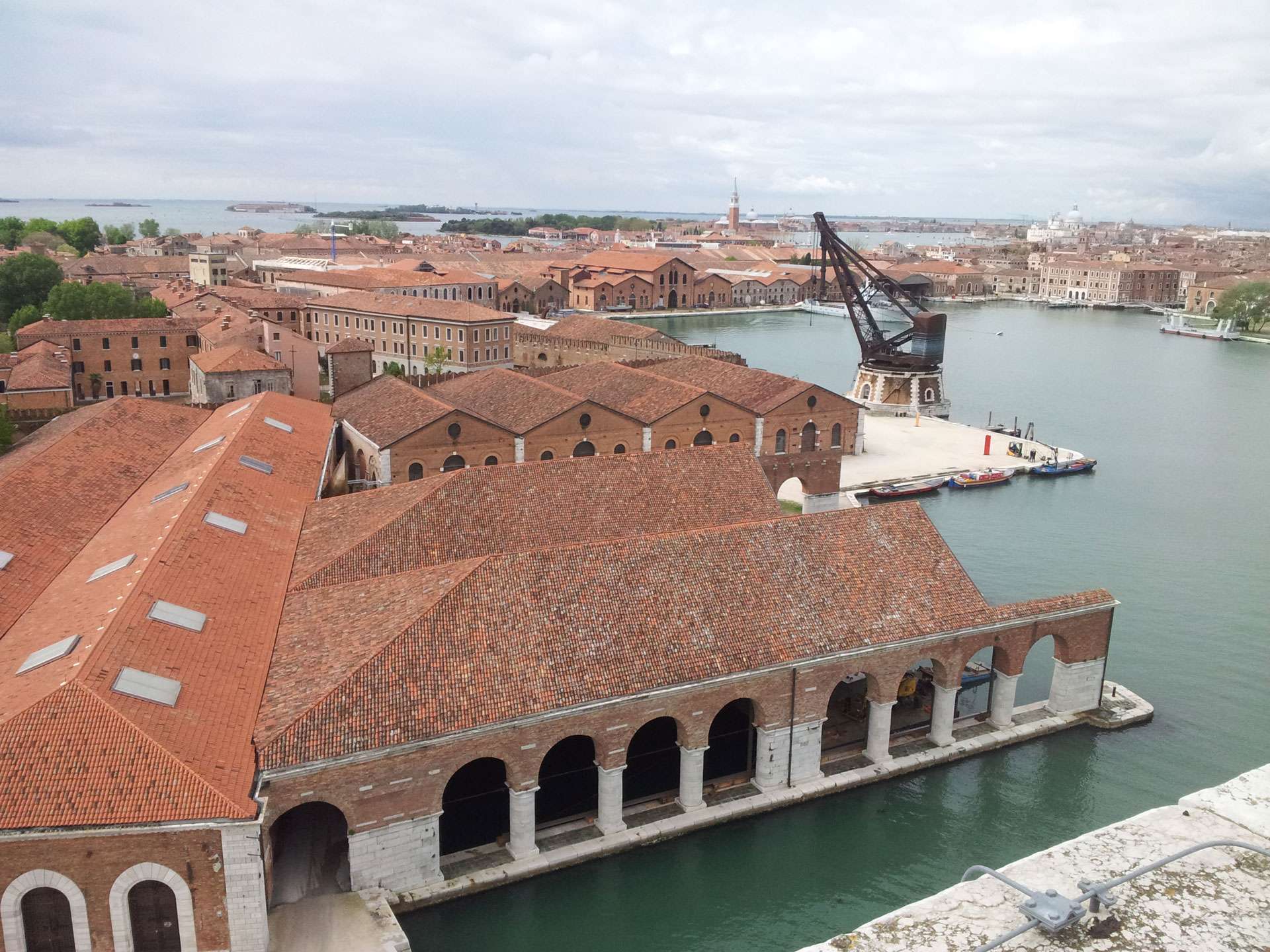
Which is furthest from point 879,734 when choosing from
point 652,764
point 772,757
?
point 652,764

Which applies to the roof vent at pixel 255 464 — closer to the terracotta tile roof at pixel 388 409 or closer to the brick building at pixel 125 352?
the terracotta tile roof at pixel 388 409

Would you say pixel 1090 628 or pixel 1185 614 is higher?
pixel 1090 628

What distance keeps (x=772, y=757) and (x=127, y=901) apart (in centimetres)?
1123

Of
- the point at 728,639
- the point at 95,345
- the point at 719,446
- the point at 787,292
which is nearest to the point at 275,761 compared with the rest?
the point at 728,639

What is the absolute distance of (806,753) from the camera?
2042 cm

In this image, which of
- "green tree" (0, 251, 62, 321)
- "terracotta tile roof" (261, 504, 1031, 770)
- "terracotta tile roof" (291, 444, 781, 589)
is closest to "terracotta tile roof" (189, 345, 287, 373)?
"terracotta tile roof" (291, 444, 781, 589)

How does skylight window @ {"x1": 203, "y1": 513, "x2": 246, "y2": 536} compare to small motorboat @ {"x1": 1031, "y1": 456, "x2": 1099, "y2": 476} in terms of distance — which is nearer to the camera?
skylight window @ {"x1": 203, "y1": 513, "x2": 246, "y2": 536}

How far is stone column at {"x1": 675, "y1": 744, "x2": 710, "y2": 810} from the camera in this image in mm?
19281

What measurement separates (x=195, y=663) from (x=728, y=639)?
362 inches

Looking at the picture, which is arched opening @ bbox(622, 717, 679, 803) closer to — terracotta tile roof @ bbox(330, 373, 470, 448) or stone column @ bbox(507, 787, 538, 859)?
stone column @ bbox(507, 787, 538, 859)

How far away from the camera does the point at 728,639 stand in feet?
63.6

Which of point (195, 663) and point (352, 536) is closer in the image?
Answer: point (195, 663)

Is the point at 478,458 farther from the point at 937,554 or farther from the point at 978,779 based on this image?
the point at 978,779

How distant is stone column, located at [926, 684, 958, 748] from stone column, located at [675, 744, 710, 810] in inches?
221
